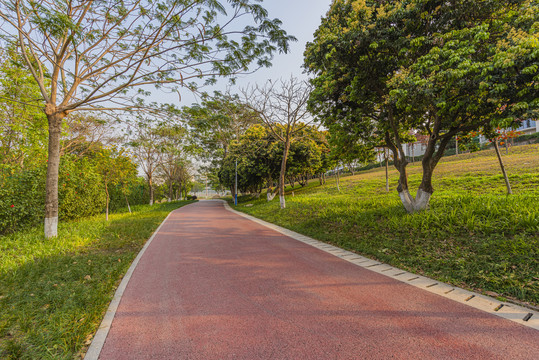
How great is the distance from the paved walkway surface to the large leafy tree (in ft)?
12.8

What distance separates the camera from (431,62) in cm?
481

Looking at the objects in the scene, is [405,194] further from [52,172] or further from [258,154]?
[258,154]

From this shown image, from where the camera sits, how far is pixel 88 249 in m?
5.91

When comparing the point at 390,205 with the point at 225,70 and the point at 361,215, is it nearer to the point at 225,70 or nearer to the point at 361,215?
the point at 361,215

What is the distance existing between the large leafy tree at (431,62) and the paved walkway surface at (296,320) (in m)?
3.90

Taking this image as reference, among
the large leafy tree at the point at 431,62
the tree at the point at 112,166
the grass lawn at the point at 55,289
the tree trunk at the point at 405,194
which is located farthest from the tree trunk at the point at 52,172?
the tree trunk at the point at 405,194

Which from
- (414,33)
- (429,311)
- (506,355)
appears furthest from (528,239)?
(414,33)

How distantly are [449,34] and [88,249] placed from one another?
1021 centimetres

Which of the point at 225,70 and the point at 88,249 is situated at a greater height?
the point at 225,70

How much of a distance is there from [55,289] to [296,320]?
3707mm

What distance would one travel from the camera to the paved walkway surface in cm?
219

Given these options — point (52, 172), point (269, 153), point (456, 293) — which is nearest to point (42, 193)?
point (52, 172)

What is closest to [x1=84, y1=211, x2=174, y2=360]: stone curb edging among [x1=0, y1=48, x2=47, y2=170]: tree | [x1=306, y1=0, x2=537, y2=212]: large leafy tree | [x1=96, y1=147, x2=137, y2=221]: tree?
[x1=306, y1=0, x2=537, y2=212]: large leafy tree

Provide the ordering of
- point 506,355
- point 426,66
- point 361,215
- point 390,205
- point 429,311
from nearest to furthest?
point 506,355 → point 429,311 → point 426,66 → point 361,215 → point 390,205
